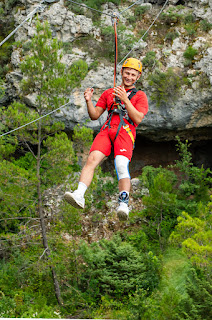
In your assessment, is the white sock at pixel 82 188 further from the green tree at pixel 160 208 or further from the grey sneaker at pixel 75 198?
the green tree at pixel 160 208

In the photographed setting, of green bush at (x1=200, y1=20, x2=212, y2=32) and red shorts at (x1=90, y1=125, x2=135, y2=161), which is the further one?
green bush at (x1=200, y1=20, x2=212, y2=32)

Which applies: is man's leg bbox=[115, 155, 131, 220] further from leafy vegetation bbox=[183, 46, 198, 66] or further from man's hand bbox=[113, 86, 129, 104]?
leafy vegetation bbox=[183, 46, 198, 66]

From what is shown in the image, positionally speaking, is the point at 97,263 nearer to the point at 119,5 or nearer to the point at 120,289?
the point at 120,289

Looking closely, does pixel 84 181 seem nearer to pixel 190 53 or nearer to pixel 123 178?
pixel 123 178

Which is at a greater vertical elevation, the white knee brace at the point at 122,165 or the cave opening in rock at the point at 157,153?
the cave opening in rock at the point at 157,153

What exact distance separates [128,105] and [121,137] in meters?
0.38

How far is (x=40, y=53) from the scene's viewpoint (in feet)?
27.8

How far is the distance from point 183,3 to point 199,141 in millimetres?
5358

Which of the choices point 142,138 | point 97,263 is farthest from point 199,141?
point 97,263

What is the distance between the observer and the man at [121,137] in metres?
3.85

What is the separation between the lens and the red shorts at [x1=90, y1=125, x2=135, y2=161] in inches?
158

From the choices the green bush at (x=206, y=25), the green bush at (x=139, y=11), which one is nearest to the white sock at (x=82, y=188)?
the green bush at (x=206, y=25)

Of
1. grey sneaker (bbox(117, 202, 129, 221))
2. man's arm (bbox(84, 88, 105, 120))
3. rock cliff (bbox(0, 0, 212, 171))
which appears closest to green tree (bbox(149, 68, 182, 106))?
rock cliff (bbox(0, 0, 212, 171))

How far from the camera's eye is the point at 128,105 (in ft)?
12.6
